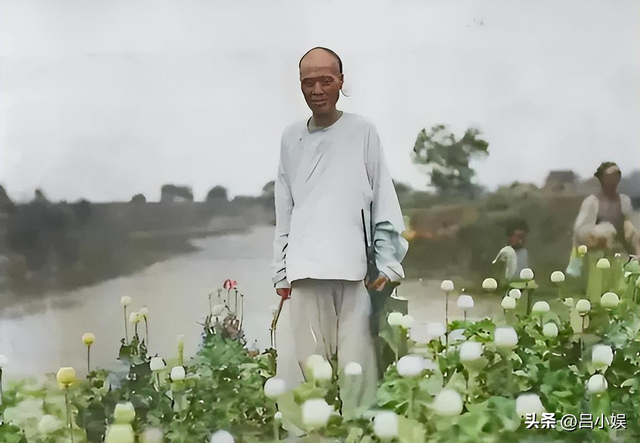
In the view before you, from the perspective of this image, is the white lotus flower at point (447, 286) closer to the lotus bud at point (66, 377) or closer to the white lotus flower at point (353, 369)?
the white lotus flower at point (353, 369)

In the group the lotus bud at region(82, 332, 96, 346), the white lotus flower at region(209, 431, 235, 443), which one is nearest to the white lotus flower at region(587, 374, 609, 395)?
the white lotus flower at region(209, 431, 235, 443)

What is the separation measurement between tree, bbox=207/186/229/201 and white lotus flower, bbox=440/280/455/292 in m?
0.39

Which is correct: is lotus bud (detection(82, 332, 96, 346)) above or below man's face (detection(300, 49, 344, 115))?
below

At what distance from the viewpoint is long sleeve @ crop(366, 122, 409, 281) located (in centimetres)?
91

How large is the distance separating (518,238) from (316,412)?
45 centimetres

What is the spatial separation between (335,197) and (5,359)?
0.62 metres

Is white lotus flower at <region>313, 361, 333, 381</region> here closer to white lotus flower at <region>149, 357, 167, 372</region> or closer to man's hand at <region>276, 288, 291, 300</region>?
man's hand at <region>276, 288, 291, 300</region>

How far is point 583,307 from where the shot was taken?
94 cm

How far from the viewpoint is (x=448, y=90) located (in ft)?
3.05

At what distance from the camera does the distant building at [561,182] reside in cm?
94

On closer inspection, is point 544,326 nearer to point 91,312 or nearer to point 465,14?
point 465,14

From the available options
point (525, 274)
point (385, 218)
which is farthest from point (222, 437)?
point (525, 274)

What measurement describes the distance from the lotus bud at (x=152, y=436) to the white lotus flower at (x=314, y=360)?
0.27m

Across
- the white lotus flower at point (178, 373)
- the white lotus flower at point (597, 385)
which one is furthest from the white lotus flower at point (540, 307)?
the white lotus flower at point (178, 373)
